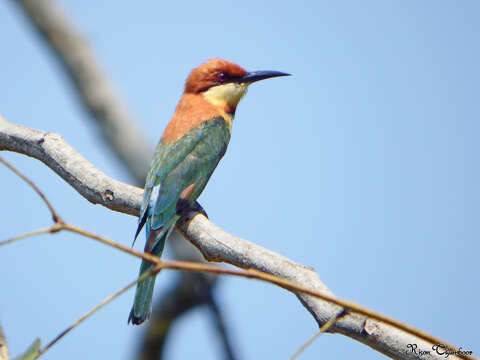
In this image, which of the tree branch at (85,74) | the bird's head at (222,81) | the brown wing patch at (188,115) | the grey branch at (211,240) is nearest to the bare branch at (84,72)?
the tree branch at (85,74)

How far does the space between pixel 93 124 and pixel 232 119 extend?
2.07 meters

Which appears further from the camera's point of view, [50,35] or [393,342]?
[50,35]

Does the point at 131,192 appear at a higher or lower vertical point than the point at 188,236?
higher

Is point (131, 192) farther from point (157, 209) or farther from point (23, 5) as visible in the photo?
point (23, 5)

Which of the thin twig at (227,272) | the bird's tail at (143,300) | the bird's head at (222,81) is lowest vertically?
the thin twig at (227,272)

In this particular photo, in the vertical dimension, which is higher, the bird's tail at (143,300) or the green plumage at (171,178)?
the green plumage at (171,178)

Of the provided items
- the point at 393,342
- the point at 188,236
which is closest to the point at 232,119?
the point at 188,236

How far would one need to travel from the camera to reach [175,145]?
4.02m

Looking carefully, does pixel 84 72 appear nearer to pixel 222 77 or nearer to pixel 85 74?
pixel 85 74

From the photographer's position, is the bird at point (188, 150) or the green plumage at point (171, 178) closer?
the green plumage at point (171, 178)

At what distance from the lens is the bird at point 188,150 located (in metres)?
3.27

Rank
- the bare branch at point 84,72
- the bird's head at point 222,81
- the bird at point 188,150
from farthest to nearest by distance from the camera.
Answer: the bird's head at point 222,81 → the bird at point 188,150 → the bare branch at point 84,72

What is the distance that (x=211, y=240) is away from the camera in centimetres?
257

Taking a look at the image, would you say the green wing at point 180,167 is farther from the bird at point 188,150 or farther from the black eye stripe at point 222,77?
the black eye stripe at point 222,77
